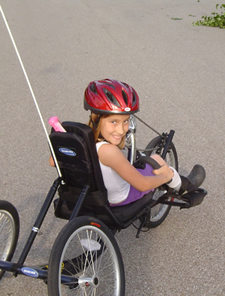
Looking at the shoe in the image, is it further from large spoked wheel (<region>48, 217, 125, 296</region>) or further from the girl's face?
large spoked wheel (<region>48, 217, 125, 296</region>)

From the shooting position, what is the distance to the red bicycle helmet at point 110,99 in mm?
2692

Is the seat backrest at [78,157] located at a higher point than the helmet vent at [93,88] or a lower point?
lower

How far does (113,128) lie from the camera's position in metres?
2.75

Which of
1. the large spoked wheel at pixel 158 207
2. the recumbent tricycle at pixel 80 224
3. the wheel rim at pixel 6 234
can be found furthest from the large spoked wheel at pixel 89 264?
the large spoked wheel at pixel 158 207

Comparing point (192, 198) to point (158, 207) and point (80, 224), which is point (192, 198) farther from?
point (80, 224)

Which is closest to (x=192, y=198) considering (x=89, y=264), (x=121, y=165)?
(x=121, y=165)

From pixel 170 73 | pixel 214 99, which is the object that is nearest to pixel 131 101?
pixel 214 99

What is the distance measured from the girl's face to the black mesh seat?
1.06 feet

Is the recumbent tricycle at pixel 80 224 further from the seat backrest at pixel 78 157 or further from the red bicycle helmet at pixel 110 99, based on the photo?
the red bicycle helmet at pixel 110 99

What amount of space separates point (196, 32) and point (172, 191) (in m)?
7.43

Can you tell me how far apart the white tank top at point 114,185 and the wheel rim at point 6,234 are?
696 mm

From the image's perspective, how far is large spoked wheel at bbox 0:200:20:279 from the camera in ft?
9.04

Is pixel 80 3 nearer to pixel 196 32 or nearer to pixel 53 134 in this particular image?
pixel 196 32

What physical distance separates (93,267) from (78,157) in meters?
0.72
